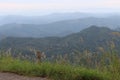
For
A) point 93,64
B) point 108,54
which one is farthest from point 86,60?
point 108,54

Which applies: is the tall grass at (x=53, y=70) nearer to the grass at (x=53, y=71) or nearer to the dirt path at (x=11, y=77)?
the grass at (x=53, y=71)

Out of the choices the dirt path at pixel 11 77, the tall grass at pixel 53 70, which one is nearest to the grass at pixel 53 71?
the tall grass at pixel 53 70

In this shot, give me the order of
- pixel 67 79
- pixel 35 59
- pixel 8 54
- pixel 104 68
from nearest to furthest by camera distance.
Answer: pixel 67 79
pixel 104 68
pixel 35 59
pixel 8 54

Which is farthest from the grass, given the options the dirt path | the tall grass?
the dirt path

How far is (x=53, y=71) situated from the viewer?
21.1 ft

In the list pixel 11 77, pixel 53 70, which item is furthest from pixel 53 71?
pixel 11 77

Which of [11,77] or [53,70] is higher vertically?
[53,70]

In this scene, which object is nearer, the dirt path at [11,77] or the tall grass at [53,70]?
the tall grass at [53,70]

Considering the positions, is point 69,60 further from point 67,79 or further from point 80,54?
point 67,79

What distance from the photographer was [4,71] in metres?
7.07

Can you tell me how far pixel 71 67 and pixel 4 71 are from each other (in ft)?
4.84

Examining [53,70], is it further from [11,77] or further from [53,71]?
[11,77]

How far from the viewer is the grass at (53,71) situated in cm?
605

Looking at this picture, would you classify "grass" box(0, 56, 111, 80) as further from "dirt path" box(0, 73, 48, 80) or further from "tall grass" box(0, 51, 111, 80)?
"dirt path" box(0, 73, 48, 80)
